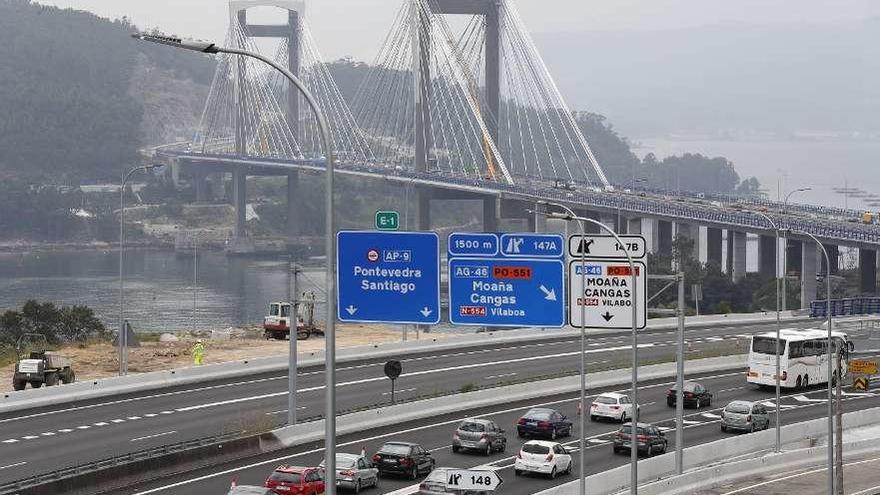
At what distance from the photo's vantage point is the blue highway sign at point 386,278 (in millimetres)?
36125

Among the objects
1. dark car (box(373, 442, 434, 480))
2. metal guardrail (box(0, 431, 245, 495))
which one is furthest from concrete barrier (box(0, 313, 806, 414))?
dark car (box(373, 442, 434, 480))

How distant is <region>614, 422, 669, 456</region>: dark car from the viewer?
54.6 meters

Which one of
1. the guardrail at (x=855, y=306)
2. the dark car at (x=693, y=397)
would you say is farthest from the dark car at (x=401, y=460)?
the guardrail at (x=855, y=306)

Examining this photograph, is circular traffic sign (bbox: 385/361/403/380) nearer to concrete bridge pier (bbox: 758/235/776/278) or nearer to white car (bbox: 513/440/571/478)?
white car (bbox: 513/440/571/478)

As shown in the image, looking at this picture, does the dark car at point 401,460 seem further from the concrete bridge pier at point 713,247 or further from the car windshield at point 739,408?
the concrete bridge pier at point 713,247

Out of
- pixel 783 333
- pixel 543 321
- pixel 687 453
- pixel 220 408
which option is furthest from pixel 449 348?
pixel 543 321

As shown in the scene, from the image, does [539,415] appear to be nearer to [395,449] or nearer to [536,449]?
[536,449]

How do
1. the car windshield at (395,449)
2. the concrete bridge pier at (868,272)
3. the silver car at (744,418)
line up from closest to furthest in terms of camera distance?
the car windshield at (395,449) → the silver car at (744,418) → the concrete bridge pier at (868,272)

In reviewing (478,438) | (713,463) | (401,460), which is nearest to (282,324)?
(478,438)

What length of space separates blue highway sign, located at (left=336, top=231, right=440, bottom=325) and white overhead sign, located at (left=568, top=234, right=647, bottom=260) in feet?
12.4

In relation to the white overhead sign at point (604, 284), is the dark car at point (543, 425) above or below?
below

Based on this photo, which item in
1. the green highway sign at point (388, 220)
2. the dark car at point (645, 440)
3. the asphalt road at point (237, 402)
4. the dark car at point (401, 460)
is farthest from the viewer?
the dark car at point (645, 440)

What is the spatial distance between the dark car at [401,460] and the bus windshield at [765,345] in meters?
27.8

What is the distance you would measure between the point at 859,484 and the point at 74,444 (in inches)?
1090
